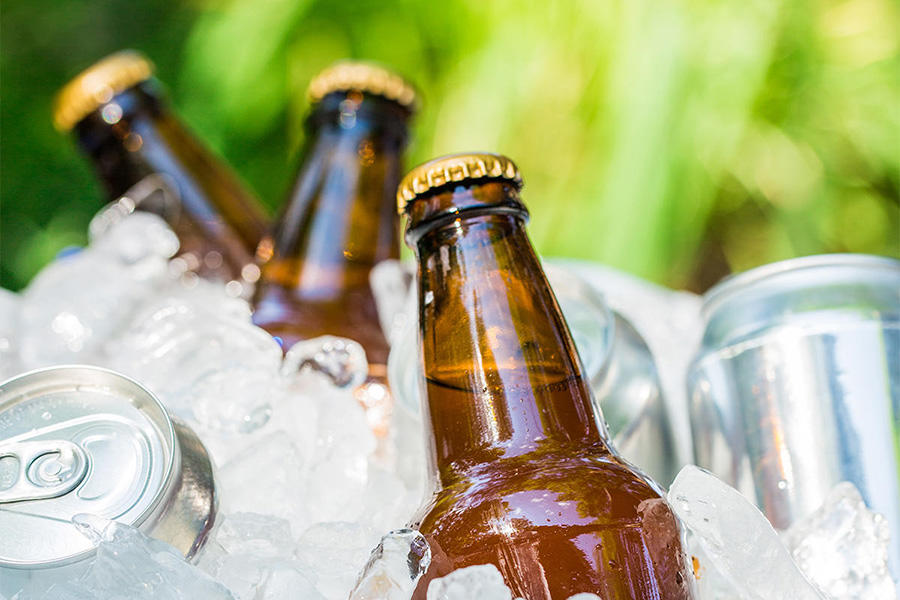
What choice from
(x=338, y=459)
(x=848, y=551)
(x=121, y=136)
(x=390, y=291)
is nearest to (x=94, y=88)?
(x=121, y=136)

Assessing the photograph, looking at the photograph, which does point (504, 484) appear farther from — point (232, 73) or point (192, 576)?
point (232, 73)

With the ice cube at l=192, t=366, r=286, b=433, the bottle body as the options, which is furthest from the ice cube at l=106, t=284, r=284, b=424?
the bottle body

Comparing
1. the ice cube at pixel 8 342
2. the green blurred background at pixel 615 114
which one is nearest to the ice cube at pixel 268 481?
the ice cube at pixel 8 342

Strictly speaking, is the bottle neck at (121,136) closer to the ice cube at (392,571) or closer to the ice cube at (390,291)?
the ice cube at (390,291)

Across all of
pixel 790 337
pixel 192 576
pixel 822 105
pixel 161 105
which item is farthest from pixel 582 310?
pixel 822 105

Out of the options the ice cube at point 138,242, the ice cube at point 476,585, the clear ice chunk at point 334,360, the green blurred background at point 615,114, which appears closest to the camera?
the ice cube at point 476,585

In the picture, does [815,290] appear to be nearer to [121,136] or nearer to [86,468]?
[86,468]
